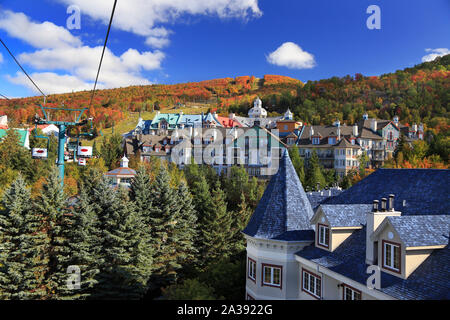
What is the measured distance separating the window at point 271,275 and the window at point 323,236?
3.01 meters

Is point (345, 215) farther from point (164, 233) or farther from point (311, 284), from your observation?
point (164, 233)

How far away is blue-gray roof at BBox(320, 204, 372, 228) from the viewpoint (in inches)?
698

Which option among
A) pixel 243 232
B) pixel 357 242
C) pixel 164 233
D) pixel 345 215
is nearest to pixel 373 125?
pixel 164 233

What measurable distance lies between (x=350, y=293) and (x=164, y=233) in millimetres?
25657

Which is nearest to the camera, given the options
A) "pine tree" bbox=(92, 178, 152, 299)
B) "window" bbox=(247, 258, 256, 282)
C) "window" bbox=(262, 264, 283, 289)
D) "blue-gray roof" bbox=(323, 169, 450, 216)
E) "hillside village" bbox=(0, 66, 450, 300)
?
"hillside village" bbox=(0, 66, 450, 300)

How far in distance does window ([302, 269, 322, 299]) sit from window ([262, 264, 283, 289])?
1.54 meters

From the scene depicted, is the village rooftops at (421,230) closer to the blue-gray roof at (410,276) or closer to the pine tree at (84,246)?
the blue-gray roof at (410,276)

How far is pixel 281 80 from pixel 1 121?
11157 centimetres

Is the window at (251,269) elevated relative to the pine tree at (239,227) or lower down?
elevated

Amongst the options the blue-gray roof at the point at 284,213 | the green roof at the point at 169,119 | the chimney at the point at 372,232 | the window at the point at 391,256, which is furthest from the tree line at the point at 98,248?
the green roof at the point at 169,119

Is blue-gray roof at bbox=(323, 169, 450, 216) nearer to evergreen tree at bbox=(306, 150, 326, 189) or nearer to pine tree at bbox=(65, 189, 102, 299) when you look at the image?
pine tree at bbox=(65, 189, 102, 299)

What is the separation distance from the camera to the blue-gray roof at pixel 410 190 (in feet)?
56.9

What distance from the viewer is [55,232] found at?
28984mm

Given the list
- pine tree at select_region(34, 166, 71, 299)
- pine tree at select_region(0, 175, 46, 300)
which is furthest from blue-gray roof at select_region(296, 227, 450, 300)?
pine tree at select_region(0, 175, 46, 300)
